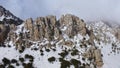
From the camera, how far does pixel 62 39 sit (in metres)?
159

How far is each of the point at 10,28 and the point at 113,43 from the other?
72.0m

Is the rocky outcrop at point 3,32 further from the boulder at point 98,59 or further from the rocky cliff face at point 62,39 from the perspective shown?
the boulder at point 98,59

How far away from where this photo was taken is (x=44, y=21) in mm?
175250

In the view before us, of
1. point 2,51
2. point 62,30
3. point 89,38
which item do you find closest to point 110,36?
point 89,38

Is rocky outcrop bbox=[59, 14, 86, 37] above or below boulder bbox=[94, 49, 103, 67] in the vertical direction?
above

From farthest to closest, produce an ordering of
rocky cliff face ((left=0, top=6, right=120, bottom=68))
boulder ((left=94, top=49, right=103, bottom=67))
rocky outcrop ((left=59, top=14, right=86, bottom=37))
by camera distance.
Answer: rocky outcrop ((left=59, top=14, right=86, bottom=37)) < rocky cliff face ((left=0, top=6, right=120, bottom=68)) < boulder ((left=94, top=49, right=103, bottom=67))

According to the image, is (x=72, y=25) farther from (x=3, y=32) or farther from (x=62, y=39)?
(x=3, y=32)

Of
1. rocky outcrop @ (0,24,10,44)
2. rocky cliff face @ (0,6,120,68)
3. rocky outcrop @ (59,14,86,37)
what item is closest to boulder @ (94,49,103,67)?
rocky cliff face @ (0,6,120,68)

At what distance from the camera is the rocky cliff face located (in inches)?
5763

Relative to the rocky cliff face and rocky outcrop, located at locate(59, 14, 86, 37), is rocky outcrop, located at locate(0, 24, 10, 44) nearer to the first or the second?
the rocky cliff face

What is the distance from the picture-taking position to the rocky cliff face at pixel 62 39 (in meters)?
146

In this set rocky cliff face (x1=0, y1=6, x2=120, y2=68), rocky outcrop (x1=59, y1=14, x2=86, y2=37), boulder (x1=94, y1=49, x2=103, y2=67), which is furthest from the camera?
rocky outcrop (x1=59, y1=14, x2=86, y2=37)

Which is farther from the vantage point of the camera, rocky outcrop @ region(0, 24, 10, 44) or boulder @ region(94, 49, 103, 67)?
rocky outcrop @ region(0, 24, 10, 44)

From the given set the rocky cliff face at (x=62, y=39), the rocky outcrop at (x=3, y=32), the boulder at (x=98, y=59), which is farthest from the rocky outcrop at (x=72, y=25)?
the rocky outcrop at (x=3, y=32)
